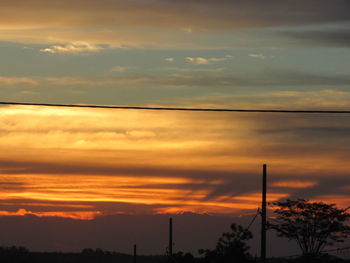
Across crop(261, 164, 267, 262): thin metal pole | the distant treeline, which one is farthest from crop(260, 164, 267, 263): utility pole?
the distant treeline

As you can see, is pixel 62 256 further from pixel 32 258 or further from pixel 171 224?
pixel 171 224

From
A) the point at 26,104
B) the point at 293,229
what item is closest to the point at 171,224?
the point at 293,229

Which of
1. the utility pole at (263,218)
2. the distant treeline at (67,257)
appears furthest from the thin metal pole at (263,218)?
the distant treeline at (67,257)

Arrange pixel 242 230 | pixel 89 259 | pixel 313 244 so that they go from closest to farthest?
pixel 242 230
pixel 313 244
pixel 89 259

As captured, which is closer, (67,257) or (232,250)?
(232,250)

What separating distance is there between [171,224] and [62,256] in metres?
94.0

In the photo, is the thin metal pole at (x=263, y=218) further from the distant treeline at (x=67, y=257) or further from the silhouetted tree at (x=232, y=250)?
the distant treeline at (x=67, y=257)

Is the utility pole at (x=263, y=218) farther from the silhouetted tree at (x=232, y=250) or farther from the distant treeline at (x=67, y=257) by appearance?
the distant treeline at (x=67, y=257)

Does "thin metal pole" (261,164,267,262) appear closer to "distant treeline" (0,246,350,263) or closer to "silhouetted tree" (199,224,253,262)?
"silhouetted tree" (199,224,253,262)

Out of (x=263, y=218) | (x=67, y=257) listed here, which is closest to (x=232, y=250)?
(x=263, y=218)

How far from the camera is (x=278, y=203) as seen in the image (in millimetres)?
91062

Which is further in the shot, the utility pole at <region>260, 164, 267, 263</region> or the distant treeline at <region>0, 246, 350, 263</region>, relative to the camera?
the distant treeline at <region>0, 246, 350, 263</region>

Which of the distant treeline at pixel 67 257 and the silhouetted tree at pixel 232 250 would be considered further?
the distant treeline at pixel 67 257

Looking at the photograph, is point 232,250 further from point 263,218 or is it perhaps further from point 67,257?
point 67,257
